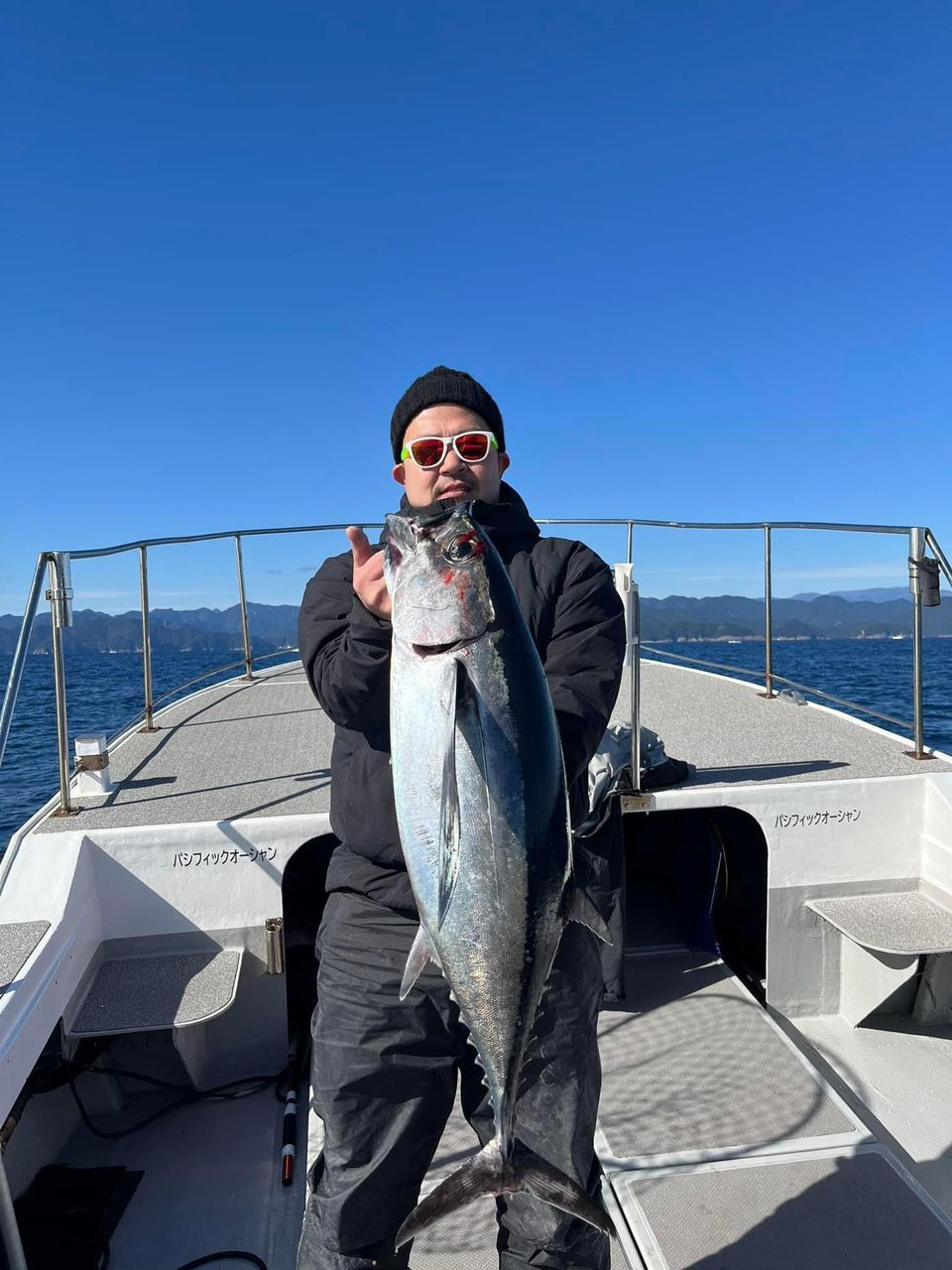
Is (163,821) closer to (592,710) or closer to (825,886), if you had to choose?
(592,710)

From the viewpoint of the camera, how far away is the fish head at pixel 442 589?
1646 millimetres

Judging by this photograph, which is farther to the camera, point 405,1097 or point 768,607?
point 768,607

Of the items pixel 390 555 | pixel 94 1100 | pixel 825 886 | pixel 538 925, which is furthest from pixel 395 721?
pixel 825 886

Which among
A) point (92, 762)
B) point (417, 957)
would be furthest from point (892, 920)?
point (92, 762)

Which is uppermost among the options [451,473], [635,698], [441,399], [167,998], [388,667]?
[441,399]

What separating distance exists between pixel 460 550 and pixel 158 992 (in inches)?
112

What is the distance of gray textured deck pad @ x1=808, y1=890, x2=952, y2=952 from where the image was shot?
384cm

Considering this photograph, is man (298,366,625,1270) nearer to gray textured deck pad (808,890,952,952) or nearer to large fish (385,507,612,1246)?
large fish (385,507,612,1246)

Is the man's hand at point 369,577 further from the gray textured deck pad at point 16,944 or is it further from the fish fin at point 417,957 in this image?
the gray textured deck pad at point 16,944

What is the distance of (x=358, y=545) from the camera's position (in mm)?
1844

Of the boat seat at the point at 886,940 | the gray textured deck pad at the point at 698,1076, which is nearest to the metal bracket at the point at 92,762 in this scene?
the gray textured deck pad at the point at 698,1076

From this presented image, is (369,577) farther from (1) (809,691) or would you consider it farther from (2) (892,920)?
(1) (809,691)

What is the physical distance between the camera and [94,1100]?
3760 mm

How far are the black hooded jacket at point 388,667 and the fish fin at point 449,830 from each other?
0.32m
